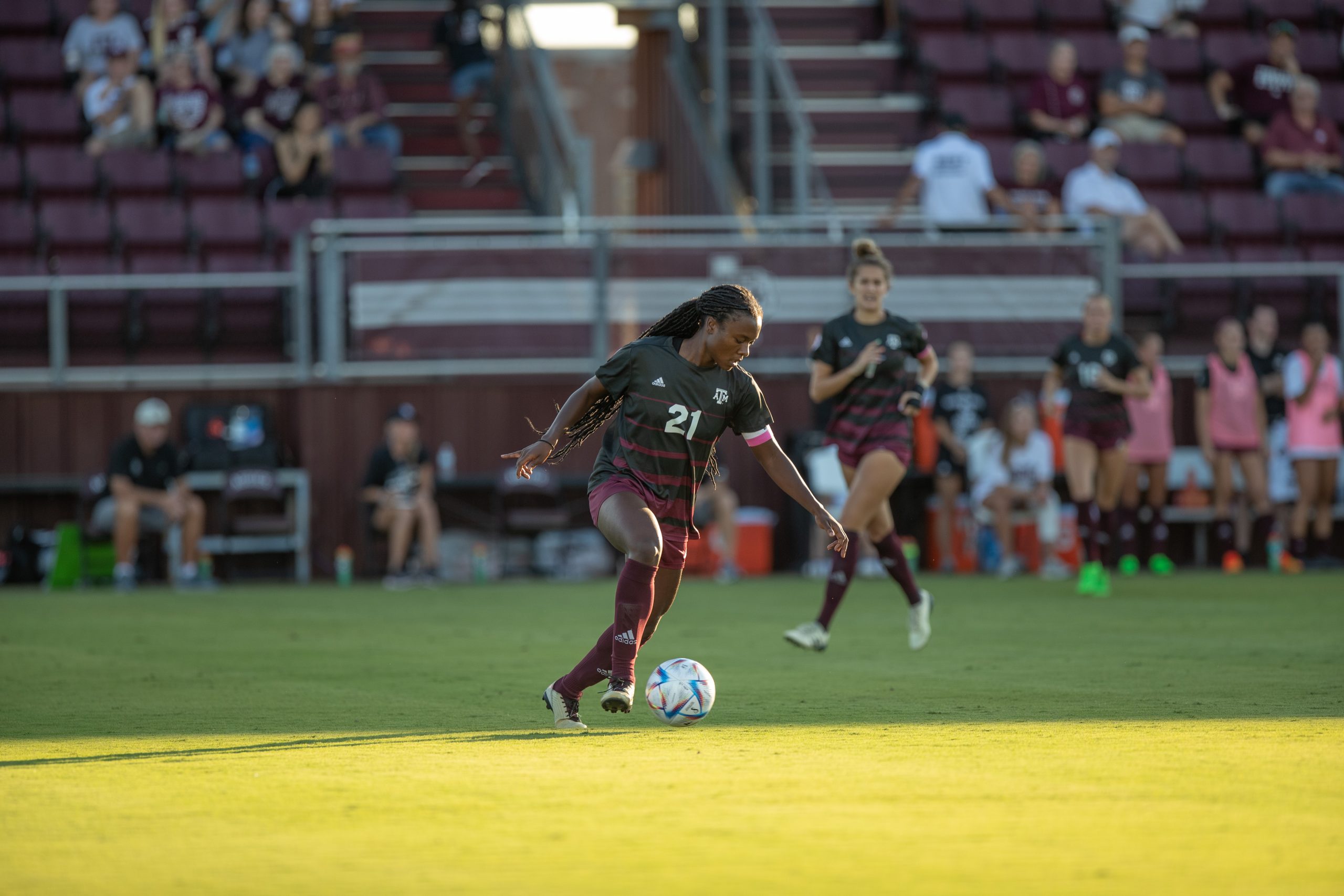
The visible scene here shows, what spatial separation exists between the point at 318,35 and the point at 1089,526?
12.0 meters

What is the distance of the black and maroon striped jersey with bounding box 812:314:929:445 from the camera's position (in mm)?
10969

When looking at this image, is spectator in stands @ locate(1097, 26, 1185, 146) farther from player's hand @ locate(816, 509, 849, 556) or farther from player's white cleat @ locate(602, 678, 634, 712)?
player's white cleat @ locate(602, 678, 634, 712)

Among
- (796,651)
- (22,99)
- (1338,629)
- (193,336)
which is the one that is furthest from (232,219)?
(1338,629)

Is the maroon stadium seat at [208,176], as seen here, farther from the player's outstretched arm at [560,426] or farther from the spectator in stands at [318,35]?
the player's outstretched arm at [560,426]

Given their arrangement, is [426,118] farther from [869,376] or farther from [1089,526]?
[869,376]

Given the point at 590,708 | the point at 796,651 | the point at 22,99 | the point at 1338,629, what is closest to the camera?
the point at 590,708

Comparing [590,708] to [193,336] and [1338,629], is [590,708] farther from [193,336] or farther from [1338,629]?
[193,336]

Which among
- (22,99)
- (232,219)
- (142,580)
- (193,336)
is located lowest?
(142,580)

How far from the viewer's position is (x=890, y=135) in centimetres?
2338

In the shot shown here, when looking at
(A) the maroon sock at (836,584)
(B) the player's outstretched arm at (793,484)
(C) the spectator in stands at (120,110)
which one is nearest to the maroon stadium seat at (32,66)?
(C) the spectator in stands at (120,110)

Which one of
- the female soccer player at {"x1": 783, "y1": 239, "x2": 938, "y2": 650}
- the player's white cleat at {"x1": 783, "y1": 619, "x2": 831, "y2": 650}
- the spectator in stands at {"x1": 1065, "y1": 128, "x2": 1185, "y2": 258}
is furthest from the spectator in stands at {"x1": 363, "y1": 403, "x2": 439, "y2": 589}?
the player's white cleat at {"x1": 783, "y1": 619, "x2": 831, "y2": 650}

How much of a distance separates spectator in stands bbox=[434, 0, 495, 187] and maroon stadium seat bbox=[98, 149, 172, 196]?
385cm

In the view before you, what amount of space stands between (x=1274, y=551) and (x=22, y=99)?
1467 cm

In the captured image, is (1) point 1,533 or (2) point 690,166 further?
(2) point 690,166
